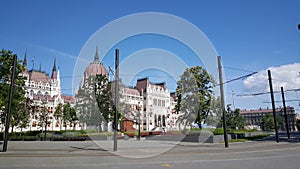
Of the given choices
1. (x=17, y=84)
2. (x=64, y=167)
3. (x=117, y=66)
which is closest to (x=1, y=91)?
(x=17, y=84)

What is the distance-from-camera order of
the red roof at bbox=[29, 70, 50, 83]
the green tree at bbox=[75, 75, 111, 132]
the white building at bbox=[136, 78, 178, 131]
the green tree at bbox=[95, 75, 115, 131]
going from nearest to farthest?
the green tree at bbox=[95, 75, 115, 131], the green tree at bbox=[75, 75, 111, 132], the white building at bbox=[136, 78, 178, 131], the red roof at bbox=[29, 70, 50, 83]

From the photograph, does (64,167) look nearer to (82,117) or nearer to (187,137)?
(187,137)

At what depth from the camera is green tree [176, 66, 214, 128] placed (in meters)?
31.2

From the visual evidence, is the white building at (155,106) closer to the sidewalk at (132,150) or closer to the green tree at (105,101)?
the green tree at (105,101)

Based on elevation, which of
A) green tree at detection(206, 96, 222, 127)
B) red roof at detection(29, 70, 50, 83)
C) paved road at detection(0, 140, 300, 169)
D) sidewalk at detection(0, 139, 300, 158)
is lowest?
sidewalk at detection(0, 139, 300, 158)

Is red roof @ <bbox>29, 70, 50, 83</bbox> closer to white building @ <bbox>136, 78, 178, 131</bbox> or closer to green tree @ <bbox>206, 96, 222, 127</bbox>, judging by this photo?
white building @ <bbox>136, 78, 178, 131</bbox>

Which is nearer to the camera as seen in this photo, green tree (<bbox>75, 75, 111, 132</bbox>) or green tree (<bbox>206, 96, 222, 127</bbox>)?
green tree (<bbox>206, 96, 222, 127</bbox>)

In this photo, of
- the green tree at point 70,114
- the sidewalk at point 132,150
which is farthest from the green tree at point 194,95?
the green tree at point 70,114

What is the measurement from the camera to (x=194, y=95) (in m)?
31.2

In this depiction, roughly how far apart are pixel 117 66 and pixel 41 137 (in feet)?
86.2

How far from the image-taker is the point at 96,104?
39188 mm

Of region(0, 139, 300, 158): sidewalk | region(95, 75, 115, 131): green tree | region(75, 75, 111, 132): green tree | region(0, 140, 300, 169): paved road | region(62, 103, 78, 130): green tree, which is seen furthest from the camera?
region(62, 103, 78, 130): green tree

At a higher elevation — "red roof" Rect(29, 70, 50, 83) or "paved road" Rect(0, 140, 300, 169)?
"red roof" Rect(29, 70, 50, 83)

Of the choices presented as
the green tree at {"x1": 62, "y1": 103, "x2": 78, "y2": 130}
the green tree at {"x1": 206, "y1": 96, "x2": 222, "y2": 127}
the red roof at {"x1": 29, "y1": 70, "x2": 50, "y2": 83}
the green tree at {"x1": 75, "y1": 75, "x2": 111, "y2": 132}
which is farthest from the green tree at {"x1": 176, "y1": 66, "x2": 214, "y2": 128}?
the red roof at {"x1": 29, "y1": 70, "x2": 50, "y2": 83}
